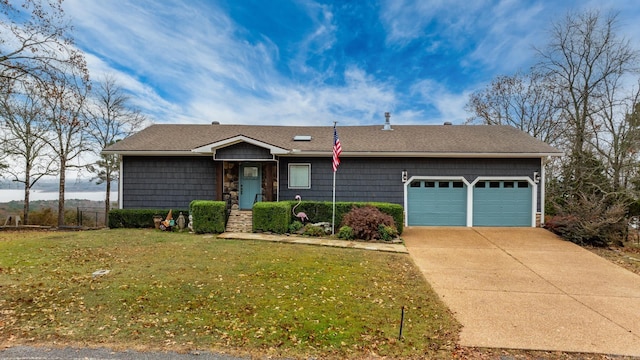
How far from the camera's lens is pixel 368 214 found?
429 inches

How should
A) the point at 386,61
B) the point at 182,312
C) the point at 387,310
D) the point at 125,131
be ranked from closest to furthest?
the point at 182,312
the point at 387,310
the point at 386,61
the point at 125,131

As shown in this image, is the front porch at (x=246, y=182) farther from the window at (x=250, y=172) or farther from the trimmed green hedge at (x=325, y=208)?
the trimmed green hedge at (x=325, y=208)

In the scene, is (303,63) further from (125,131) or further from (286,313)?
(286,313)

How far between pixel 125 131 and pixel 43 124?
450 cm

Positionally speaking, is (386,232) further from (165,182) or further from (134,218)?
(134,218)

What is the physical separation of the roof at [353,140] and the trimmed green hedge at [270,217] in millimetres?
2261

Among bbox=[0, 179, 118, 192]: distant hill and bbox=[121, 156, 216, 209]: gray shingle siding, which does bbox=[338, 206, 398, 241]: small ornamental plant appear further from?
bbox=[0, 179, 118, 192]: distant hill

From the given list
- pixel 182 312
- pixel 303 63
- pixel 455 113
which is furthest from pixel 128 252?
pixel 455 113

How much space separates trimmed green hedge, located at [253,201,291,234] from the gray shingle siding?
9.80 ft

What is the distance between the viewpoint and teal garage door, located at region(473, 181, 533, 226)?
1292cm

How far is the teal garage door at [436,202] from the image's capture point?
13.1 m

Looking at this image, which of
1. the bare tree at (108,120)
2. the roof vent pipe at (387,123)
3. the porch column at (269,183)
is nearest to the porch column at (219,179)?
the porch column at (269,183)

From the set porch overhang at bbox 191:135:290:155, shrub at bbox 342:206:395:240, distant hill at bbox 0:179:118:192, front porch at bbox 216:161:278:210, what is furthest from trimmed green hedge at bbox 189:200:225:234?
distant hill at bbox 0:179:118:192

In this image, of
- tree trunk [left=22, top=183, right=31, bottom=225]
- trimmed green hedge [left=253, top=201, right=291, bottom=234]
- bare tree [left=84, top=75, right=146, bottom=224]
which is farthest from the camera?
bare tree [left=84, top=75, right=146, bottom=224]
